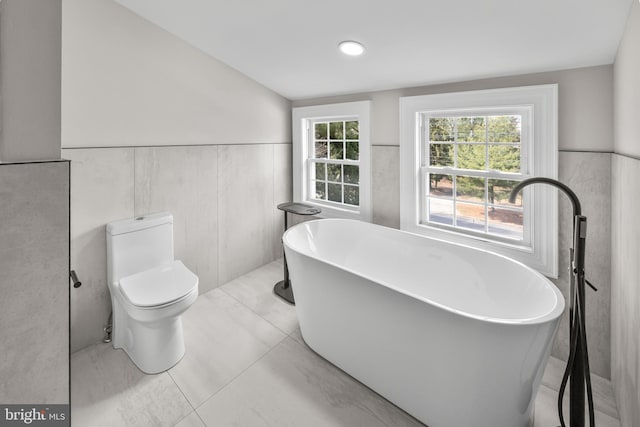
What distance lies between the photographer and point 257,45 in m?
2.51

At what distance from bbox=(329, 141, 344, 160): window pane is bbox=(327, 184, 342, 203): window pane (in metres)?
0.32

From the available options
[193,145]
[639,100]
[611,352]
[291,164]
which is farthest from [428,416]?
[291,164]

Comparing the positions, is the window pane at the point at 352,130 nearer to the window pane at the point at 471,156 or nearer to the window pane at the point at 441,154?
the window pane at the point at 441,154

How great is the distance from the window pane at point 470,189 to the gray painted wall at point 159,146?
1982 millimetres

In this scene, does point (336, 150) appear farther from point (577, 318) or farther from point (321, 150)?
point (577, 318)

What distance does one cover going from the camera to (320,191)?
3787mm

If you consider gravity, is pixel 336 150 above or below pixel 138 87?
below

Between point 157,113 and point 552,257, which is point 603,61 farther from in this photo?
point 157,113

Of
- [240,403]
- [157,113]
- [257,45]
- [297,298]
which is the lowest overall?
[240,403]

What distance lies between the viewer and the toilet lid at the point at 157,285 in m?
1.96

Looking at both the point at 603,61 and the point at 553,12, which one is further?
the point at 603,61

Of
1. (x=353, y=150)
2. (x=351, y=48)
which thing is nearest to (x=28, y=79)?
(x=351, y=48)

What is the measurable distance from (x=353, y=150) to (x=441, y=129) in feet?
3.15

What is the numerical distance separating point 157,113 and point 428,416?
2.77 metres
